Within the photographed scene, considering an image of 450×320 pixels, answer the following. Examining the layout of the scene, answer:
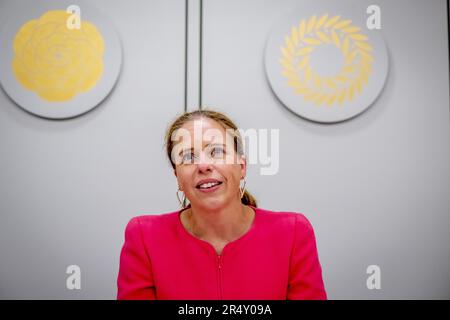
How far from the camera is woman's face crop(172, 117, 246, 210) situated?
113 cm

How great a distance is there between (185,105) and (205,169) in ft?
2.28

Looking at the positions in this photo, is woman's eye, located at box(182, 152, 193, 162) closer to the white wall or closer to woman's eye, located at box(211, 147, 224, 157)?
woman's eye, located at box(211, 147, 224, 157)

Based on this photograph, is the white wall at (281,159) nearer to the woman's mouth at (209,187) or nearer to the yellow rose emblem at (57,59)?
the yellow rose emblem at (57,59)

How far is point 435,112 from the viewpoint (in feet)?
5.67

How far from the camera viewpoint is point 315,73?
1690 mm

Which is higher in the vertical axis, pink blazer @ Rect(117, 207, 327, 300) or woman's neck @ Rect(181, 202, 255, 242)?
woman's neck @ Rect(181, 202, 255, 242)

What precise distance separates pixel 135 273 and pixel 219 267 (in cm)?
26

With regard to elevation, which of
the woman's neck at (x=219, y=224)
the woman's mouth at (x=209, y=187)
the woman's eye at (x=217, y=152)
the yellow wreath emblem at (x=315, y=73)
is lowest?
the woman's neck at (x=219, y=224)

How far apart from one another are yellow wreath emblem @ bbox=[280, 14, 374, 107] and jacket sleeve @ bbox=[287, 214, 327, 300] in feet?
2.39

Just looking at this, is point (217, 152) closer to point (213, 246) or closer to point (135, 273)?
point (213, 246)

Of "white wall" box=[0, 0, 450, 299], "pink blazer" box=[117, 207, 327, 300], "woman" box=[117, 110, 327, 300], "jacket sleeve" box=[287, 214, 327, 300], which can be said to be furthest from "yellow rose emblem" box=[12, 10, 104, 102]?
"jacket sleeve" box=[287, 214, 327, 300]

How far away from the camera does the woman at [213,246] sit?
113cm

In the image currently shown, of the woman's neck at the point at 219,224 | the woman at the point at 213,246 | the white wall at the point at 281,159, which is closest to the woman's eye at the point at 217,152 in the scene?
the woman at the point at 213,246

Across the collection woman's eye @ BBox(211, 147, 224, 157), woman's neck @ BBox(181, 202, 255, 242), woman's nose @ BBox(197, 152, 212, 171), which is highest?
woman's eye @ BBox(211, 147, 224, 157)
